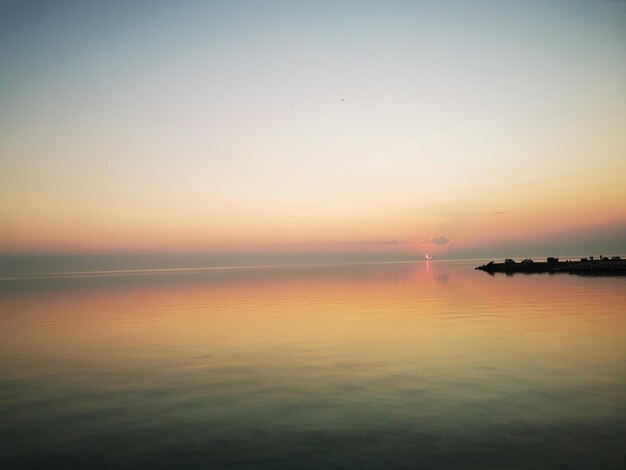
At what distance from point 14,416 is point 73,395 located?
106 inches

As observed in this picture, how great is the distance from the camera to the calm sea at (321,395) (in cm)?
1236

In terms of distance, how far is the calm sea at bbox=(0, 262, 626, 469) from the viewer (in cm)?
1236

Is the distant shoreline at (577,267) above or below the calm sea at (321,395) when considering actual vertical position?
above

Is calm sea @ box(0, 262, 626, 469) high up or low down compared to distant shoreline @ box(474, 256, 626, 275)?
down

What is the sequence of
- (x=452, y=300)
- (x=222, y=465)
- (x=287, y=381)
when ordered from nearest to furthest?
(x=222, y=465)
(x=287, y=381)
(x=452, y=300)

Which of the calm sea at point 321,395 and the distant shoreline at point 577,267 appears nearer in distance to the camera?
the calm sea at point 321,395

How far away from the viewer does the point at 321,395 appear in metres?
Answer: 17.7

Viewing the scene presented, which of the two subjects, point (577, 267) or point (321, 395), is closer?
point (321, 395)

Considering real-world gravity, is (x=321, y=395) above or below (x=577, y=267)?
below

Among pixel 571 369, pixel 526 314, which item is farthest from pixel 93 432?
pixel 526 314

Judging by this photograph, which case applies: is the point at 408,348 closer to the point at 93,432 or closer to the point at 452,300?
the point at 93,432

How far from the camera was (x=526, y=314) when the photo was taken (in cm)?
4028

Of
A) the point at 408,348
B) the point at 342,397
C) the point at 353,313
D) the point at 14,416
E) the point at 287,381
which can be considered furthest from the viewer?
the point at 353,313

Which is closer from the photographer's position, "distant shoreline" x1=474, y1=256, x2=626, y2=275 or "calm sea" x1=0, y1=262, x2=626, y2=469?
"calm sea" x1=0, y1=262, x2=626, y2=469
